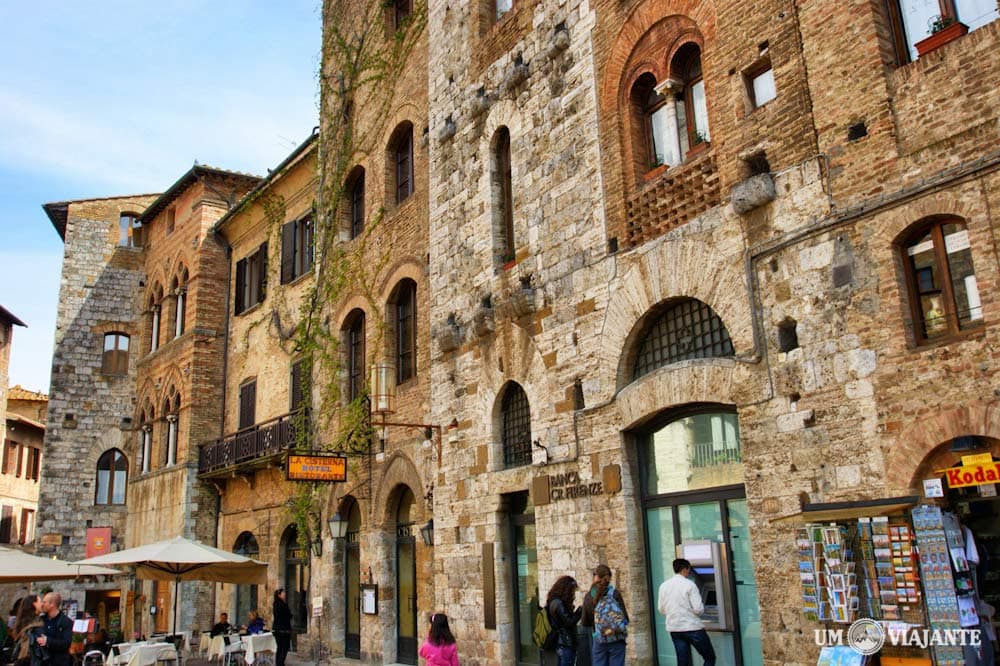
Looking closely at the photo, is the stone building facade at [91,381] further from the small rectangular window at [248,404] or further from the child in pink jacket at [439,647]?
the child in pink jacket at [439,647]

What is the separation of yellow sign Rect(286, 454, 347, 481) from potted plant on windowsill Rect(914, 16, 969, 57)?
1127 centimetres

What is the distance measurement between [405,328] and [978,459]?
11.0 m

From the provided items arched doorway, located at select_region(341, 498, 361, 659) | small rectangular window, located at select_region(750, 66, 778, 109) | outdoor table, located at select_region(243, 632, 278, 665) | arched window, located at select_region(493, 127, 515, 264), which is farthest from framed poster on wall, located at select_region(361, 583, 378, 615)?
small rectangular window, located at select_region(750, 66, 778, 109)

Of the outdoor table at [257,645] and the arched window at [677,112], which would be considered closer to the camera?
the arched window at [677,112]

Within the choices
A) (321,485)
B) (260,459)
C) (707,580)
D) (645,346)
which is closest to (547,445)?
(645,346)

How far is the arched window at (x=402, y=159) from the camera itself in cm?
1728

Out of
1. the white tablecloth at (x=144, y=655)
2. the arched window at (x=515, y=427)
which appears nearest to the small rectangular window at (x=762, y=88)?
the arched window at (x=515, y=427)

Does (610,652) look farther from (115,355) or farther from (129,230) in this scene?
(129,230)

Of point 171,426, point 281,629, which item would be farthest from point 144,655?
point 171,426

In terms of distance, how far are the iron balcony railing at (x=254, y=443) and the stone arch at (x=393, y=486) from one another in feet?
12.0

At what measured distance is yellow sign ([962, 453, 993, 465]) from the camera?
709 centimetres

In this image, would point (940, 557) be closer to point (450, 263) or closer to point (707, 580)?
point (707, 580)

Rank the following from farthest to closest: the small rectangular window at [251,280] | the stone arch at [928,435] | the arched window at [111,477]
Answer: the arched window at [111,477] → the small rectangular window at [251,280] → the stone arch at [928,435]

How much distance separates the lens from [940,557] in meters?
7.25
